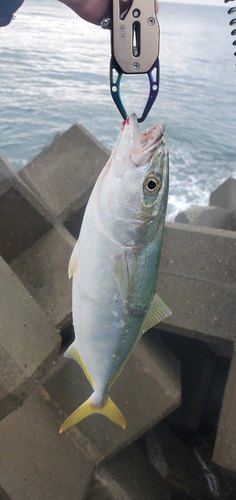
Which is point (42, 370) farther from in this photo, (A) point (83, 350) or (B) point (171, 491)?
(B) point (171, 491)

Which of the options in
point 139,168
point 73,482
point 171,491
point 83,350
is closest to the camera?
point 139,168

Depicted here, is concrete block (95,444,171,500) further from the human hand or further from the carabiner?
the human hand

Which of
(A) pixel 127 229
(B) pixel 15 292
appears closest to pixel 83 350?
(A) pixel 127 229

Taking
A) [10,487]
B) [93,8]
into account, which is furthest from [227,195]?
[10,487]

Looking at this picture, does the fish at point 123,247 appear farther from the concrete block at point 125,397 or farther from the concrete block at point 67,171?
the concrete block at point 67,171

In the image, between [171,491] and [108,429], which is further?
[171,491]

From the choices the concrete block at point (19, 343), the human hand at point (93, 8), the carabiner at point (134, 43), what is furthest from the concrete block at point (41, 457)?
the human hand at point (93, 8)

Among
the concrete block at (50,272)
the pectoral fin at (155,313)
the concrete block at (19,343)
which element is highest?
the pectoral fin at (155,313)

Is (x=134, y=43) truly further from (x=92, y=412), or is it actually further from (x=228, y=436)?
(x=228, y=436)
